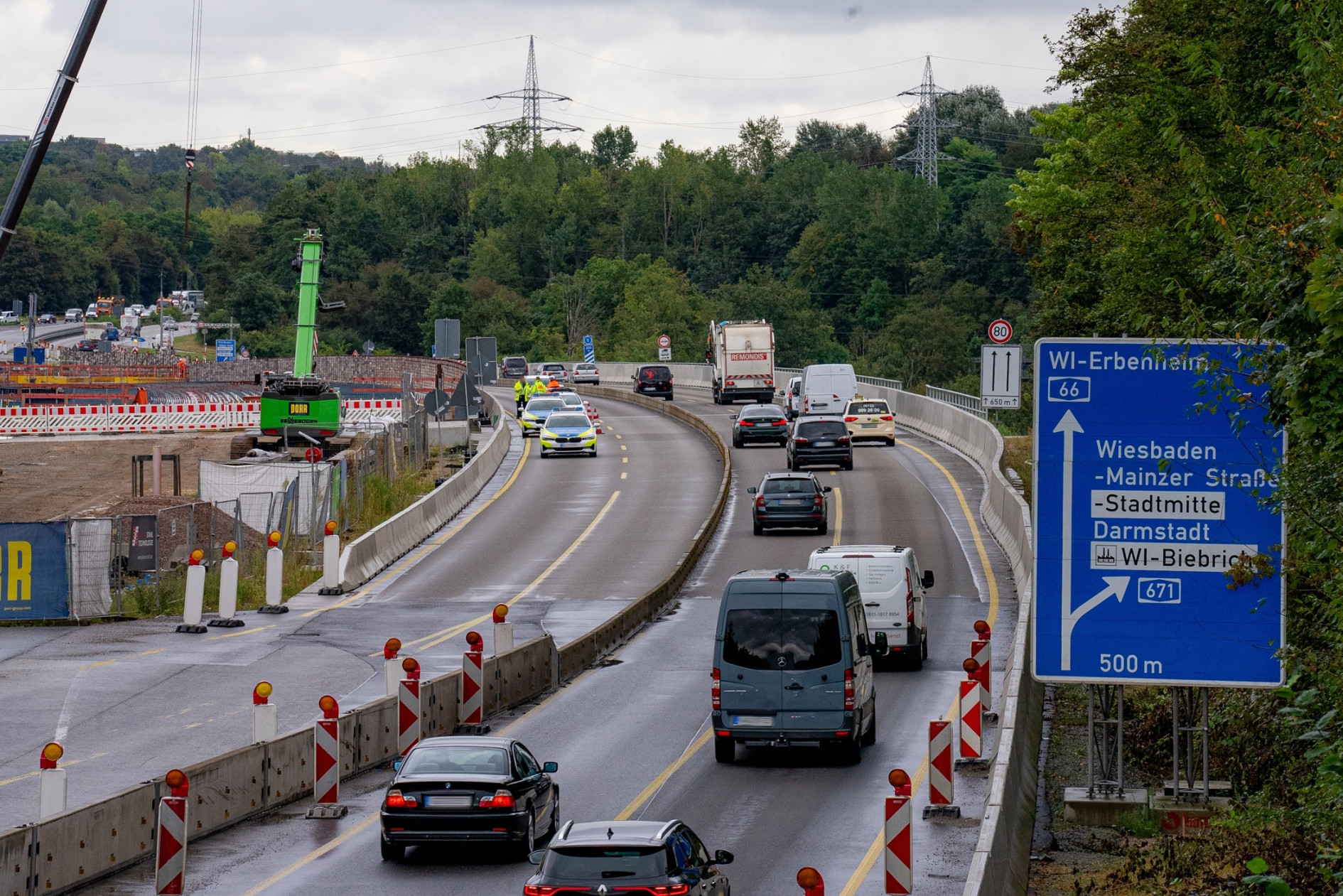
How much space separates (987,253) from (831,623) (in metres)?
135

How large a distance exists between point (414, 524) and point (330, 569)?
6971 millimetres

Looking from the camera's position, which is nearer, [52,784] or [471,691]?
[52,784]

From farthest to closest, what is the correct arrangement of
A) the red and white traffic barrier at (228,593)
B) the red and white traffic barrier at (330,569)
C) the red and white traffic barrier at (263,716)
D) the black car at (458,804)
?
1. the red and white traffic barrier at (330,569)
2. the red and white traffic barrier at (228,593)
3. the red and white traffic barrier at (263,716)
4. the black car at (458,804)

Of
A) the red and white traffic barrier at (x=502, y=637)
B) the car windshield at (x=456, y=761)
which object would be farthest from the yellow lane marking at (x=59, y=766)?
the red and white traffic barrier at (x=502, y=637)

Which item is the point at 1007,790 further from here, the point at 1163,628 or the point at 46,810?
the point at 46,810

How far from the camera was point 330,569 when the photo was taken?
35.1 m

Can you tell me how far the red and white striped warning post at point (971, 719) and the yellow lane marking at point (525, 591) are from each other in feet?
39.0

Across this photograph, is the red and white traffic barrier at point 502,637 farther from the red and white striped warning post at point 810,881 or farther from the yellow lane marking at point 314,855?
the red and white striped warning post at point 810,881

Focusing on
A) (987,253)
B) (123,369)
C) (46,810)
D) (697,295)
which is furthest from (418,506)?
(697,295)

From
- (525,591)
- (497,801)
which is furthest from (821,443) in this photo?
(497,801)

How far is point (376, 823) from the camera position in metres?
17.2

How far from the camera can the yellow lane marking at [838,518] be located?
1549 inches

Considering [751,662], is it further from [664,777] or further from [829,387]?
[829,387]

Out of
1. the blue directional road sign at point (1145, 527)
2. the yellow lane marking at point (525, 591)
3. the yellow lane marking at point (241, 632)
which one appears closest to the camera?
the blue directional road sign at point (1145, 527)
